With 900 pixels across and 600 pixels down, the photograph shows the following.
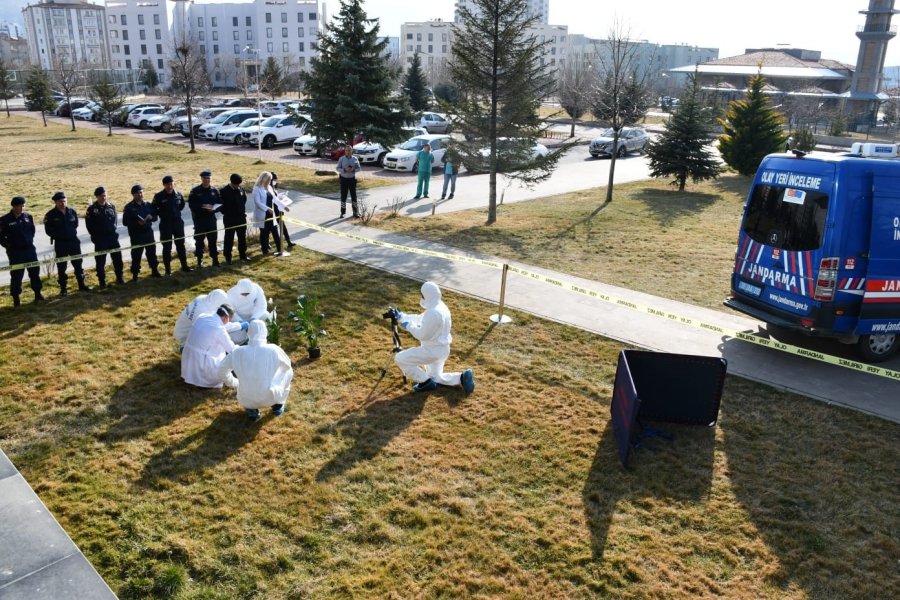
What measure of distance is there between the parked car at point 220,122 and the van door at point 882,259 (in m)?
31.7

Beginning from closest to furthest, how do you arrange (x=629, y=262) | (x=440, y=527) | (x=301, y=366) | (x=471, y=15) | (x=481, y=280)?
(x=440, y=527), (x=301, y=366), (x=481, y=280), (x=629, y=262), (x=471, y=15)

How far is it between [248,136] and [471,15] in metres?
19.7

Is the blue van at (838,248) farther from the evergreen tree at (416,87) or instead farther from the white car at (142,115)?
the evergreen tree at (416,87)

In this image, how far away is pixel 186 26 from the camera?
355ft

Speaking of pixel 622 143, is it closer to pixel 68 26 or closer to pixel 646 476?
pixel 646 476

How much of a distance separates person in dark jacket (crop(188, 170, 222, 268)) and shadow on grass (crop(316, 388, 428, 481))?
620 centimetres

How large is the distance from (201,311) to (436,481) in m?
3.81

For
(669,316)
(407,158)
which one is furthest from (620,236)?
(407,158)

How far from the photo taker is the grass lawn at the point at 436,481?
5035 millimetres

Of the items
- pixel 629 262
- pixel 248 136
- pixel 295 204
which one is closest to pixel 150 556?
pixel 629 262

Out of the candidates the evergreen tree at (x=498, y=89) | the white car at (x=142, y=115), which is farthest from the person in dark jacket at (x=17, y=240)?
the white car at (x=142, y=115)

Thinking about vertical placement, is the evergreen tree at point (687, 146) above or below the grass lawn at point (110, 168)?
above

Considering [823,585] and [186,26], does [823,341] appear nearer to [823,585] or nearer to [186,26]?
[823,585]

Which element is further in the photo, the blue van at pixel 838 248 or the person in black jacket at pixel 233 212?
the person in black jacket at pixel 233 212
